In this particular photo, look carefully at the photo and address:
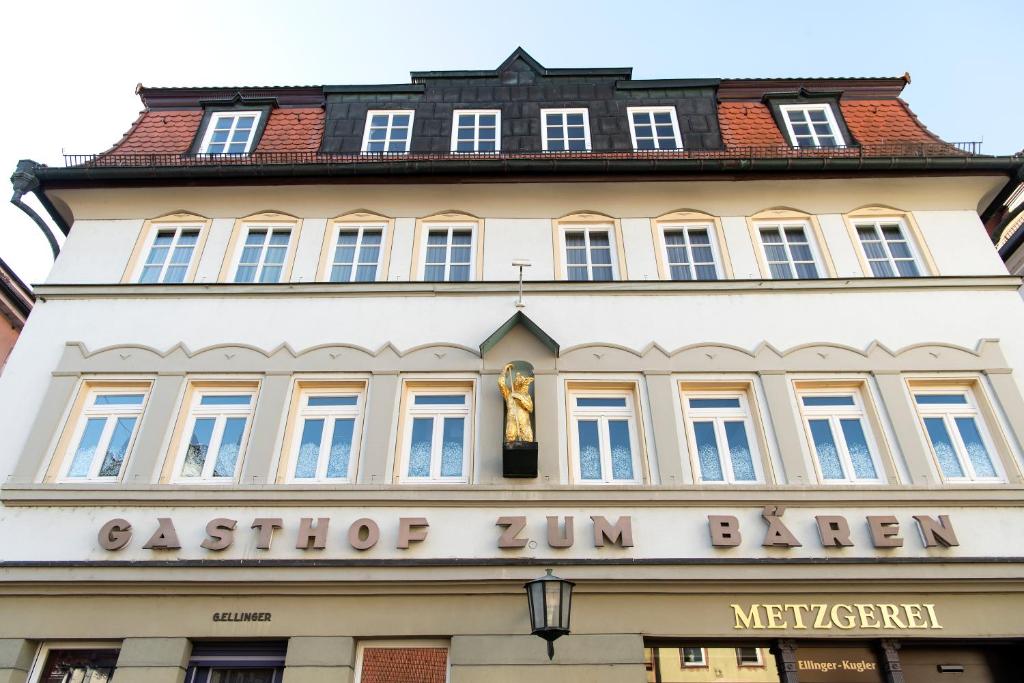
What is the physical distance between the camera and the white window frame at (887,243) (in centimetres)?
1149

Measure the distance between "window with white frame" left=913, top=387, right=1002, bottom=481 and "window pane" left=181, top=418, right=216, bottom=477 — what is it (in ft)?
32.4

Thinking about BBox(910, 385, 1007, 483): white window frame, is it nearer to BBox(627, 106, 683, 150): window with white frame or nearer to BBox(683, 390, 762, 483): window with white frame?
BBox(683, 390, 762, 483): window with white frame

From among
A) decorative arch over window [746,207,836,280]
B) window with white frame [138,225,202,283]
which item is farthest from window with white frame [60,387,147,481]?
decorative arch over window [746,207,836,280]

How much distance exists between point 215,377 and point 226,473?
1548mm

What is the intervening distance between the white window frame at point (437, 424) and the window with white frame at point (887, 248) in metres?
6.87

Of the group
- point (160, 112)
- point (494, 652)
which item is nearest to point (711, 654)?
point (494, 652)

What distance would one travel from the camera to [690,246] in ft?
39.2

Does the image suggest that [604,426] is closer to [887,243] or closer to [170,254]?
[887,243]

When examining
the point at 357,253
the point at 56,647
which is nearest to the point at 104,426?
the point at 56,647

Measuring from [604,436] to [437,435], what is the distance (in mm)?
2311

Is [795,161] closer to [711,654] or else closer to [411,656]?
[711,654]

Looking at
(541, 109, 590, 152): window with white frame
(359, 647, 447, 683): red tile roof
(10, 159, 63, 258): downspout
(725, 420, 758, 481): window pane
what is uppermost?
(541, 109, 590, 152): window with white frame

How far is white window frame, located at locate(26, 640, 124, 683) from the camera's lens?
28.1ft

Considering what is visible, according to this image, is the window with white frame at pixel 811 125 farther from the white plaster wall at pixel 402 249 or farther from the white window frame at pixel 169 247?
the white window frame at pixel 169 247
